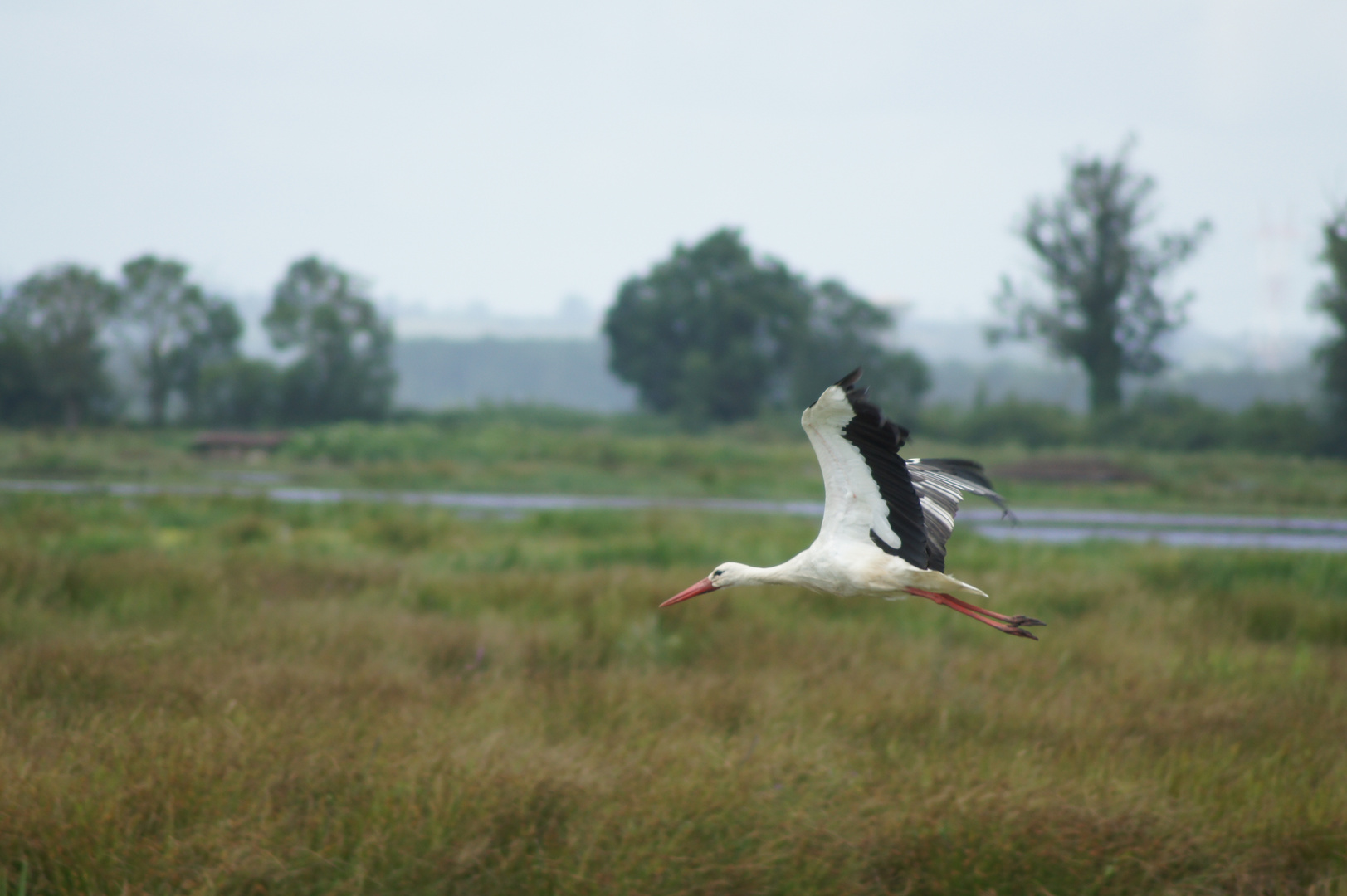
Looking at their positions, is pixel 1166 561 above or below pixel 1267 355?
below

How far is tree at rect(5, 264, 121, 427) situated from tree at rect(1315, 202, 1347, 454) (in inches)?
1620

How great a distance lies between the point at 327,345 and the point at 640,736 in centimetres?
4313

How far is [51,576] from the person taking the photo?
1034 cm

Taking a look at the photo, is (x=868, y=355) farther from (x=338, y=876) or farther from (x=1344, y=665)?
(x=338, y=876)

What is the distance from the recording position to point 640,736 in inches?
254

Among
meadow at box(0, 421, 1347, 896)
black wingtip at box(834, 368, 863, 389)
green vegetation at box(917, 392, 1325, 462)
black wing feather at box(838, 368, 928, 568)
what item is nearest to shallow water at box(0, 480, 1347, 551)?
meadow at box(0, 421, 1347, 896)

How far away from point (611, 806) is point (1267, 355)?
130580 millimetres

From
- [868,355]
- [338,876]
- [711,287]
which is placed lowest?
[338,876]

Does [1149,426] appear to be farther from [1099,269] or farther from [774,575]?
[774,575]

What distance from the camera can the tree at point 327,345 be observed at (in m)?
45.8

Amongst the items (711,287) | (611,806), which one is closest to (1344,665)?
(611,806)

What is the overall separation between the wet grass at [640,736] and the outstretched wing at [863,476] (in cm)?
223

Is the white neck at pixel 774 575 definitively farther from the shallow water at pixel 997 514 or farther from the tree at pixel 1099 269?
the tree at pixel 1099 269

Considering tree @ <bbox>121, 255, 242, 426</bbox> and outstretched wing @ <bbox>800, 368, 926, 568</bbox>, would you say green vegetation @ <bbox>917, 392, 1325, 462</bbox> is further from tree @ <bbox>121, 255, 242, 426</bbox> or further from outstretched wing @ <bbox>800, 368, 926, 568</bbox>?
outstretched wing @ <bbox>800, 368, 926, 568</bbox>
